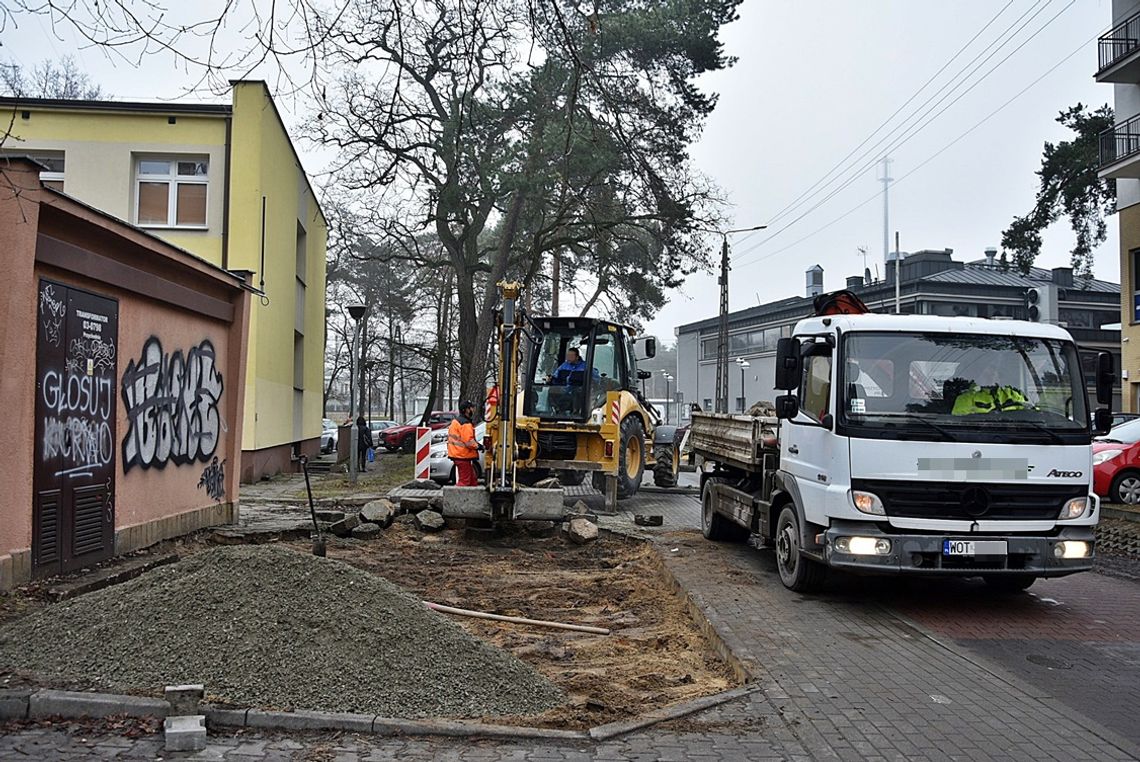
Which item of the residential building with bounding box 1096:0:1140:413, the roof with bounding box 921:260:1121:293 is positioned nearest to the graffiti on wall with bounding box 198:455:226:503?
the residential building with bounding box 1096:0:1140:413

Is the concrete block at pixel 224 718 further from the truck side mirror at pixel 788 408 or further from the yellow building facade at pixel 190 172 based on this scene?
the yellow building facade at pixel 190 172

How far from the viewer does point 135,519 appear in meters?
10.5

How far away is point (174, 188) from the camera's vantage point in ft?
71.5

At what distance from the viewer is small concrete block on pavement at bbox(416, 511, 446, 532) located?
13.5m

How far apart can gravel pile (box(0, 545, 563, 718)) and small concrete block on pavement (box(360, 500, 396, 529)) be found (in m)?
6.56

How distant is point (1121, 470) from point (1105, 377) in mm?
8969

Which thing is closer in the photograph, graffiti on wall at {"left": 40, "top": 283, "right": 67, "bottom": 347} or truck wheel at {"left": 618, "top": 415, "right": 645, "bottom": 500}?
graffiti on wall at {"left": 40, "top": 283, "right": 67, "bottom": 347}

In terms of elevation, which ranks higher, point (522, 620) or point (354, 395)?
point (354, 395)

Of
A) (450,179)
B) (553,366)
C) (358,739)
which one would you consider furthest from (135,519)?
(450,179)

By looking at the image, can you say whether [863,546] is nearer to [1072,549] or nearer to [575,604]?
[1072,549]

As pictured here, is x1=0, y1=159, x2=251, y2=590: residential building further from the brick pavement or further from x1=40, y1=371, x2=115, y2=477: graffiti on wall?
the brick pavement

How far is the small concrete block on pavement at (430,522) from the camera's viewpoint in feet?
44.4

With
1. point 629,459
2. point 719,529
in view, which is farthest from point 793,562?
point 629,459

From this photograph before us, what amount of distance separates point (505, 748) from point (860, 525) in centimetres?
411
